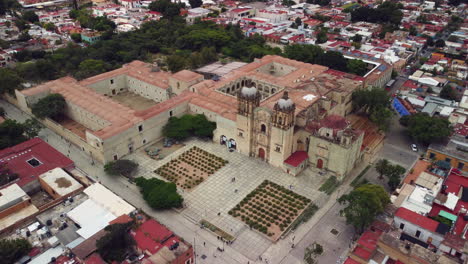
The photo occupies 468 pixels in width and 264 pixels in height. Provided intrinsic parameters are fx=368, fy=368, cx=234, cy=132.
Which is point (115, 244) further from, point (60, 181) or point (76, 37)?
point (76, 37)

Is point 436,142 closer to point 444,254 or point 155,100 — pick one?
point 444,254

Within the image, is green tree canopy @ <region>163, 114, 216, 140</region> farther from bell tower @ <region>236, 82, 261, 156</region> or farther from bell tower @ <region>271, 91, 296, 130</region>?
bell tower @ <region>271, 91, 296, 130</region>

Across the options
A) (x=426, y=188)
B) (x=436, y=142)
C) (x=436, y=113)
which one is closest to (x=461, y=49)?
(x=436, y=113)

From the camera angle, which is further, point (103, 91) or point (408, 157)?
point (103, 91)

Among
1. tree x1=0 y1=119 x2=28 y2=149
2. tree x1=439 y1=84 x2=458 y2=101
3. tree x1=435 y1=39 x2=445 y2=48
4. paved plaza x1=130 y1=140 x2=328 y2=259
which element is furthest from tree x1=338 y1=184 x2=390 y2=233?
tree x1=435 y1=39 x2=445 y2=48

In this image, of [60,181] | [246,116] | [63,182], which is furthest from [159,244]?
[246,116]

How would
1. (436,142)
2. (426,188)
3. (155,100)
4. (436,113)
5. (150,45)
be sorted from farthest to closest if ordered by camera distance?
(150,45), (155,100), (436,113), (436,142), (426,188)

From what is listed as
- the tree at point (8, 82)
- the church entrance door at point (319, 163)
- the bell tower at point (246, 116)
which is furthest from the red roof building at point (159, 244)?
the tree at point (8, 82)
